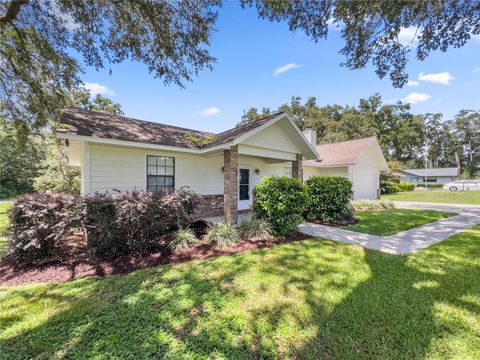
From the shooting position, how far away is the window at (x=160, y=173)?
28.8ft

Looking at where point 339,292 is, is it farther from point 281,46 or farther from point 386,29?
point 281,46

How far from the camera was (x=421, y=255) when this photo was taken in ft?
17.3

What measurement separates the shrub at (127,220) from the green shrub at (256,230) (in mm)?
2243

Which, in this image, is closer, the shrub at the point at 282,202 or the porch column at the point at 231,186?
the shrub at the point at 282,202

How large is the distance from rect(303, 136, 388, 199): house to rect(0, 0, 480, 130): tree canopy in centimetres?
932

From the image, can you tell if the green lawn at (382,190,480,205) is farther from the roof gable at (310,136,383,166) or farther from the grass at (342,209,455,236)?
the grass at (342,209,455,236)

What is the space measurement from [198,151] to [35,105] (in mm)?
7664

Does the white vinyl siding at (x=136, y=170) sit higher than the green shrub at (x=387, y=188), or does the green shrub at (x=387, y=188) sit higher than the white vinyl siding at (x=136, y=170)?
the white vinyl siding at (x=136, y=170)

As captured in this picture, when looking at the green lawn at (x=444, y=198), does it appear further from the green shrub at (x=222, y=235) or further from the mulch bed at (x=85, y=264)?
the mulch bed at (x=85, y=264)

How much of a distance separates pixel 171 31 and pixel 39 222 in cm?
686

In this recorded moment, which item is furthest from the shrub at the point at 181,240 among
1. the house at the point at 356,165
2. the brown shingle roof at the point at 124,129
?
the house at the point at 356,165

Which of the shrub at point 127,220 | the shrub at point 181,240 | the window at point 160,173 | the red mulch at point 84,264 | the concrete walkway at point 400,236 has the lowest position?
the red mulch at point 84,264

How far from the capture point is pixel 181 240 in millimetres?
5871

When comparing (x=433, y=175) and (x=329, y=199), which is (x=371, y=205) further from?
(x=433, y=175)
